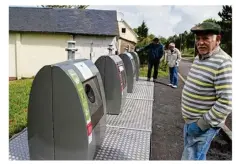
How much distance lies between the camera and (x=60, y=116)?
8.25 ft

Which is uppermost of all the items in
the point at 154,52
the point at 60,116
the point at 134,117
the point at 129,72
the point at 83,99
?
the point at 154,52

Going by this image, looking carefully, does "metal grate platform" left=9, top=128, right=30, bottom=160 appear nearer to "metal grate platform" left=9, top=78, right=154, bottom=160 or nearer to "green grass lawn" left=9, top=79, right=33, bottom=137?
"metal grate platform" left=9, top=78, right=154, bottom=160

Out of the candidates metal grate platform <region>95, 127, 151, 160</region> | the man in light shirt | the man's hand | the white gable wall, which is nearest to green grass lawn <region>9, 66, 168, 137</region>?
metal grate platform <region>95, 127, 151, 160</region>

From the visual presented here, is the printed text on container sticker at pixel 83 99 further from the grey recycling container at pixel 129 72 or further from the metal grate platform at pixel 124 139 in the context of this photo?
the grey recycling container at pixel 129 72

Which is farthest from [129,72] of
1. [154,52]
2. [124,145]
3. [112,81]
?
[124,145]

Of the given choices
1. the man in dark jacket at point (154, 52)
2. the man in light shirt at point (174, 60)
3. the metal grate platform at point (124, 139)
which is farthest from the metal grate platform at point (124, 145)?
the man in dark jacket at point (154, 52)

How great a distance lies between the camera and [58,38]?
738 inches

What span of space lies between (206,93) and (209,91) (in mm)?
37

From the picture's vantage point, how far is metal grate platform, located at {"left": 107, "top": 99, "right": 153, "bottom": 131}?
13.2ft

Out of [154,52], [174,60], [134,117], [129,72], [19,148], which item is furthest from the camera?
[154,52]

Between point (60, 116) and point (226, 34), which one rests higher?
point (226, 34)

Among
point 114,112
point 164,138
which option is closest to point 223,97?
point 164,138

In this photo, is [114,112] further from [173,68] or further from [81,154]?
[173,68]

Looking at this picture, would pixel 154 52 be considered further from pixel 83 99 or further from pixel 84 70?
pixel 83 99
